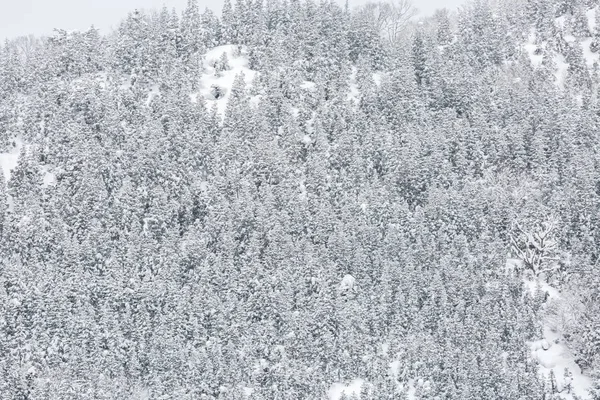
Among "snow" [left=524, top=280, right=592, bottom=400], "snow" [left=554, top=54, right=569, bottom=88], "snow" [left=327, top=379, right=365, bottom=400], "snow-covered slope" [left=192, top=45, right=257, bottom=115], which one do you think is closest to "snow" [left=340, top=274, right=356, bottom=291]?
"snow" [left=327, top=379, right=365, bottom=400]

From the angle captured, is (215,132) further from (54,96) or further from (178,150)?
(54,96)

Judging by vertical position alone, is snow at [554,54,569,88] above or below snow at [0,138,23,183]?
above

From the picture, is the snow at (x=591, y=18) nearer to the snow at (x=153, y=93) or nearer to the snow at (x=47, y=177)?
the snow at (x=153, y=93)

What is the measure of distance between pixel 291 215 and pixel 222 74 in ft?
92.5

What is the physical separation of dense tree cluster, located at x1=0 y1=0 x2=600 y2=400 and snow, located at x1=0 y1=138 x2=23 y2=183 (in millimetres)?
712

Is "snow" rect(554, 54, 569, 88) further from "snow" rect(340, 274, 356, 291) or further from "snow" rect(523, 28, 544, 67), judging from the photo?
"snow" rect(340, 274, 356, 291)

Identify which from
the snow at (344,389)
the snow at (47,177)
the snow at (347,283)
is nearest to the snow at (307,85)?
the snow at (347,283)

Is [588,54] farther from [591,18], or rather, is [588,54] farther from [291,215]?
[291,215]

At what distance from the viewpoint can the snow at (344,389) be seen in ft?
213

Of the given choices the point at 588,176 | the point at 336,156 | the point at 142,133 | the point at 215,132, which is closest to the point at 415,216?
the point at 336,156

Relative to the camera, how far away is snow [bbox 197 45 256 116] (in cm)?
9395

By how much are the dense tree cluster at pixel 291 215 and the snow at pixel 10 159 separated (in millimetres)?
712

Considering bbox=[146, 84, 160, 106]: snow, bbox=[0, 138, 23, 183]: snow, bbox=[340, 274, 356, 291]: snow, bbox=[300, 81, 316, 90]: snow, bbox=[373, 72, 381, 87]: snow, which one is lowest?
bbox=[340, 274, 356, 291]: snow

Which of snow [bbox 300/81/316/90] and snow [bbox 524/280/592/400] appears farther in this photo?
snow [bbox 300/81/316/90]
